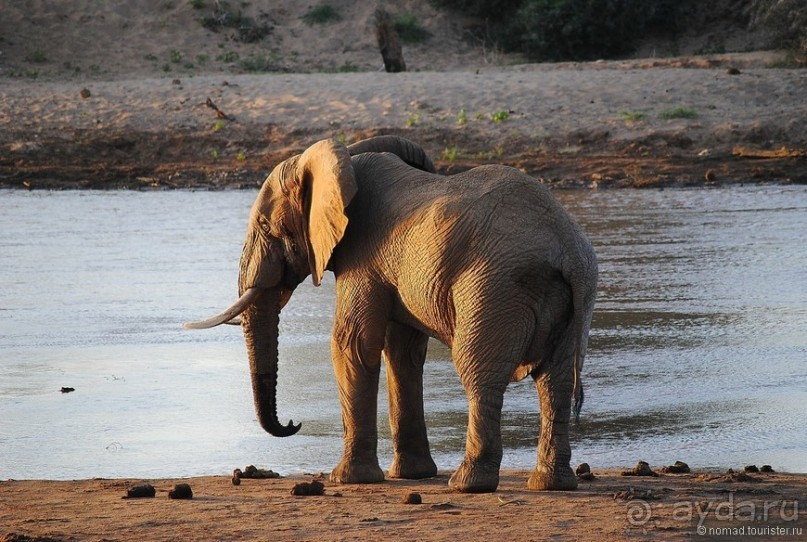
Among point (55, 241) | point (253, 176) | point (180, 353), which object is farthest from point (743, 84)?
point (180, 353)

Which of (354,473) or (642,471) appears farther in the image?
(354,473)

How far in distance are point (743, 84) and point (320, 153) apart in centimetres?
1901

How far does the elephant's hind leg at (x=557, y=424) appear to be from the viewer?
610 centimetres

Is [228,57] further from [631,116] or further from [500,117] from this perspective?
[631,116]

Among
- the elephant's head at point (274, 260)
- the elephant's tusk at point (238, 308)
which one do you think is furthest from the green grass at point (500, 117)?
the elephant's tusk at point (238, 308)

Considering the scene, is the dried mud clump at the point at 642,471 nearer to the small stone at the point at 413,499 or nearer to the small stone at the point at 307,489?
the small stone at the point at 413,499

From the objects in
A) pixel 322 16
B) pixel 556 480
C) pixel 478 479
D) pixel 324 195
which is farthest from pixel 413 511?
pixel 322 16

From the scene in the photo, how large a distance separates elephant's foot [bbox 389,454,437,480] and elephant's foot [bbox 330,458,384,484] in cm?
16

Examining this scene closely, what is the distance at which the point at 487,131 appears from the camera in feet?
76.3

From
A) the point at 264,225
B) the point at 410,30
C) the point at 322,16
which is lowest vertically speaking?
the point at 264,225

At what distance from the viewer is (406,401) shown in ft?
22.9

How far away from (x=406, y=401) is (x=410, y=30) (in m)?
28.4

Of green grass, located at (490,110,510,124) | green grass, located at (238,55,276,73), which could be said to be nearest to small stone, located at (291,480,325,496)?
green grass, located at (490,110,510,124)

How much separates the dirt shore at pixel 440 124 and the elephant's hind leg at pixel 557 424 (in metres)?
15.1
